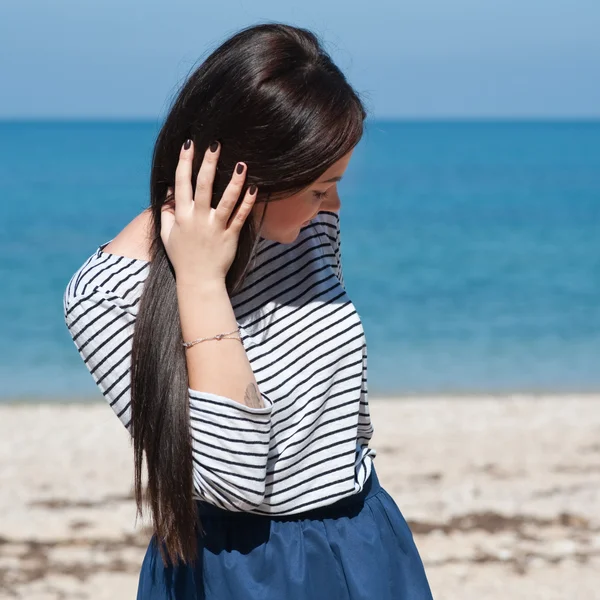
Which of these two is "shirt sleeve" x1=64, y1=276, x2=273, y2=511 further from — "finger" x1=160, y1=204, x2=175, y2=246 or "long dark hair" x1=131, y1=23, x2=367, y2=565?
"finger" x1=160, y1=204, x2=175, y2=246

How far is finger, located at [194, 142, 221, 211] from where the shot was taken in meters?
1.75

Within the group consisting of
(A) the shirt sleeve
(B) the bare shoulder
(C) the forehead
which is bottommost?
(A) the shirt sleeve

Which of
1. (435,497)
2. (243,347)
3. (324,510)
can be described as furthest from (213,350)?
(435,497)

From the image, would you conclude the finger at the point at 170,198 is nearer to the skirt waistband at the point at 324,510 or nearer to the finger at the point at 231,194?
the finger at the point at 231,194

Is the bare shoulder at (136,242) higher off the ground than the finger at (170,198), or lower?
lower

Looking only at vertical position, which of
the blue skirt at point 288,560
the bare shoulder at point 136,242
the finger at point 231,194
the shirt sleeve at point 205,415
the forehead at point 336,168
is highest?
the forehead at point 336,168

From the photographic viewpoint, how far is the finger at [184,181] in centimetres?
178

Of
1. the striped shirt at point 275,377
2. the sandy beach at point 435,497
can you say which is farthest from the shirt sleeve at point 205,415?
the sandy beach at point 435,497

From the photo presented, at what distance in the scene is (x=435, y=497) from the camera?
241 inches

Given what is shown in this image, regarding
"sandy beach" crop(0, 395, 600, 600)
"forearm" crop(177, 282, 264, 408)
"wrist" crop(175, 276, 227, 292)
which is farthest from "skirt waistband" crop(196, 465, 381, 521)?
"sandy beach" crop(0, 395, 600, 600)

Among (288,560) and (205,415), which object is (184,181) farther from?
(288,560)

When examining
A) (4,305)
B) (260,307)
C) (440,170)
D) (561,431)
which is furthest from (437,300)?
(440,170)

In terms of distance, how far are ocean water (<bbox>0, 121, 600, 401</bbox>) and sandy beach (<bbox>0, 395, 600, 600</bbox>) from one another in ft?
6.57

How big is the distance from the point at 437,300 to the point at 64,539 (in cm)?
1157
